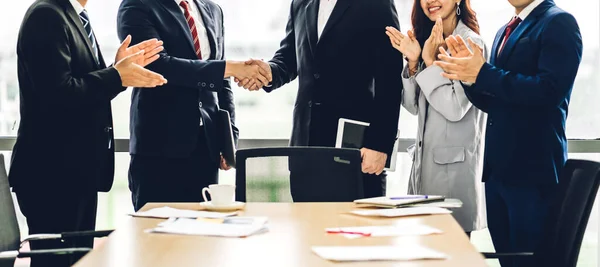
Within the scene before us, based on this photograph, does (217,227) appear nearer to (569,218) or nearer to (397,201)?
(397,201)

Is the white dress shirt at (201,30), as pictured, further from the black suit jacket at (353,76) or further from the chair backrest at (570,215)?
the chair backrest at (570,215)

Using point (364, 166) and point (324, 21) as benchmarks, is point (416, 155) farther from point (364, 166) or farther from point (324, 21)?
point (324, 21)

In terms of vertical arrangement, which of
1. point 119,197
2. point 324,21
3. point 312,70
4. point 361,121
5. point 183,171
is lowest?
point 119,197

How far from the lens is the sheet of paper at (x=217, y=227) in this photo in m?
1.82

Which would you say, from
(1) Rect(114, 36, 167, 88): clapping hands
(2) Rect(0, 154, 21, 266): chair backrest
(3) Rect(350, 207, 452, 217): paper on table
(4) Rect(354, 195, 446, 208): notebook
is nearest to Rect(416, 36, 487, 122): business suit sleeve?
(4) Rect(354, 195, 446, 208): notebook

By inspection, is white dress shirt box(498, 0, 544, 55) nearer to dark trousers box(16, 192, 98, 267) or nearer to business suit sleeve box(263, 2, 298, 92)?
business suit sleeve box(263, 2, 298, 92)

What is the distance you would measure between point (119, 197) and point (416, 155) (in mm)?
2064

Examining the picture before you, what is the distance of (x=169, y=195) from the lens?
318cm

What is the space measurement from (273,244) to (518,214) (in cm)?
134

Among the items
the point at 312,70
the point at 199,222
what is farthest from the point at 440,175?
the point at 199,222

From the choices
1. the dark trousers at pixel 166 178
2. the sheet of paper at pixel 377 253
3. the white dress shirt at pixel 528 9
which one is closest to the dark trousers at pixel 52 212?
the dark trousers at pixel 166 178

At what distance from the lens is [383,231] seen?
184cm

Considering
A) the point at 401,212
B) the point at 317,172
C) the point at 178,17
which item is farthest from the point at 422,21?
the point at 401,212

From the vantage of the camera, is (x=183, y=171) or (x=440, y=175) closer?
(x=440, y=175)
